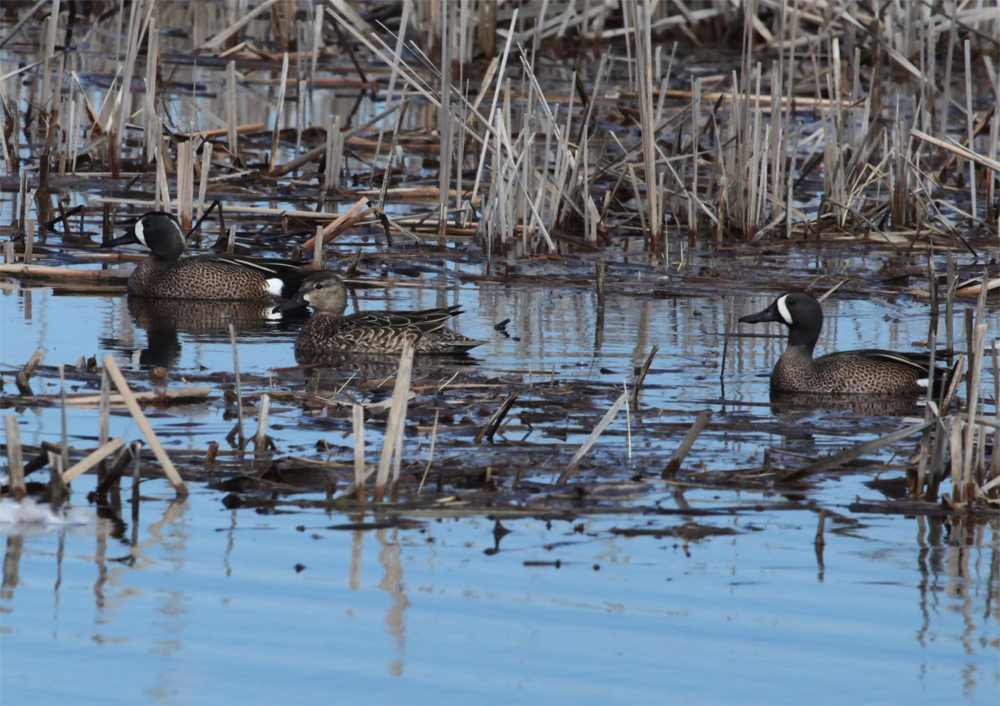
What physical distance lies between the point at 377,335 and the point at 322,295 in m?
0.74

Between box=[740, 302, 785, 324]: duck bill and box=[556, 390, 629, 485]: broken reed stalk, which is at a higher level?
box=[740, 302, 785, 324]: duck bill

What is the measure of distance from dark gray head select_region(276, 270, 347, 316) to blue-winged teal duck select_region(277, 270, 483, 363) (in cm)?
33

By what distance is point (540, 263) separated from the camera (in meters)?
10.5

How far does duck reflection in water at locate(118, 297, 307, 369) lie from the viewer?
8641 millimetres

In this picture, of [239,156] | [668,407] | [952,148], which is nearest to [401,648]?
[668,407]

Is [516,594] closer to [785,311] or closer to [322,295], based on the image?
[785,311]

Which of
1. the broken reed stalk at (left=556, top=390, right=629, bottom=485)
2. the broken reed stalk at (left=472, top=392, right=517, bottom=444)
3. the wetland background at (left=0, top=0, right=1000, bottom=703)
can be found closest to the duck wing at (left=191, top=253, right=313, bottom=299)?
the wetland background at (left=0, top=0, right=1000, bottom=703)

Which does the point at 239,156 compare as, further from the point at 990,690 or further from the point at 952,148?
the point at 990,690

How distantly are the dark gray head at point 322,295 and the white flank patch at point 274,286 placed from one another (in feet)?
3.75

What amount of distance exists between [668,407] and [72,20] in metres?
17.4

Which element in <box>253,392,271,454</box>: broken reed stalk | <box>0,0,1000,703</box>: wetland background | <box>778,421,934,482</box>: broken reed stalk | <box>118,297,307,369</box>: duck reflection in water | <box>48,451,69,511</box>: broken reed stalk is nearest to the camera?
<box>0,0,1000,703</box>: wetland background

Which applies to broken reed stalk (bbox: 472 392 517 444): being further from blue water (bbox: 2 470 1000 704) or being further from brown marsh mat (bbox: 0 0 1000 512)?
blue water (bbox: 2 470 1000 704)

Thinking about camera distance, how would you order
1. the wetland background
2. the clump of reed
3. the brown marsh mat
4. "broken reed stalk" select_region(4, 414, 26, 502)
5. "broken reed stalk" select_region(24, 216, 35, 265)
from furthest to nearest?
the clump of reed, "broken reed stalk" select_region(24, 216, 35, 265), the brown marsh mat, "broken reed stalk" select_region(4, 414, 26, 502), the wetland background

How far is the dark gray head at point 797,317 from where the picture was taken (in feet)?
25.7
